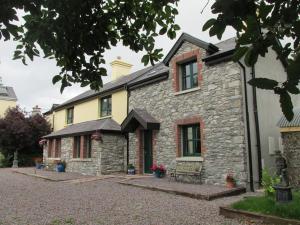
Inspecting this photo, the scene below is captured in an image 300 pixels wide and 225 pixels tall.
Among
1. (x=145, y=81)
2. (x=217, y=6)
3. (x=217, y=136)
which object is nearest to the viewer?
(x=217, y=6)

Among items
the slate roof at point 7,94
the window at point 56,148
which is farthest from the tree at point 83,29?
the slate roof at point 7,94

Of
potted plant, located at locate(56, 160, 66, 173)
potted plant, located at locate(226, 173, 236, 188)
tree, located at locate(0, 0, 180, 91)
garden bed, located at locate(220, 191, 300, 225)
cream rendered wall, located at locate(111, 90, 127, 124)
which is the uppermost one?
cream rendered wall, located at locate(111, 90, 127, 124)

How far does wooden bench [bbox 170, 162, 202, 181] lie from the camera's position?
12.2 metres

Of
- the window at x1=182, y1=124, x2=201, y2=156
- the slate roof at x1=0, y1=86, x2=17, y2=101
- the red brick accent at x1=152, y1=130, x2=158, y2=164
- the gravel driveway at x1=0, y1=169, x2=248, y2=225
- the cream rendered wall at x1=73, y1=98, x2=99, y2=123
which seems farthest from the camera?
the slate roof at x1=0, y1=86, x2=17, y2=101

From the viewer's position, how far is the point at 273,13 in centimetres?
201

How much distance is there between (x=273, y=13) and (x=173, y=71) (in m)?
12.3

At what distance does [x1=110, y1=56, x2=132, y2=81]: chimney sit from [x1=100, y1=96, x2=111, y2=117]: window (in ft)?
13.8

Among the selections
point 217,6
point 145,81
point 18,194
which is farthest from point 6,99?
point 217,6

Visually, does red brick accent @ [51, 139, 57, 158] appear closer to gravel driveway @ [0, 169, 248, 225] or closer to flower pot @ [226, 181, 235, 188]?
gravel driveway @ [0, 169, 248, 225]

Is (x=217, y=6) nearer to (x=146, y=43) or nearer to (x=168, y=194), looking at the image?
(x=146, y=43)

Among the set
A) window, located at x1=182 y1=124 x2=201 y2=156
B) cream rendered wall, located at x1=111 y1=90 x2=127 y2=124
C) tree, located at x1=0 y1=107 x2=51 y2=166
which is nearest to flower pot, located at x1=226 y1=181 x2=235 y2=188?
window, located at x1=182 y1=124 x2=201 y2=156

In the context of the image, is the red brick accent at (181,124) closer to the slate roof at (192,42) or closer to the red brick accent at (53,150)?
the slate roof at (192,42)

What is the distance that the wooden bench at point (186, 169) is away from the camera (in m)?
12.2

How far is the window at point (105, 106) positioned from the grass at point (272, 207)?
13342mm
